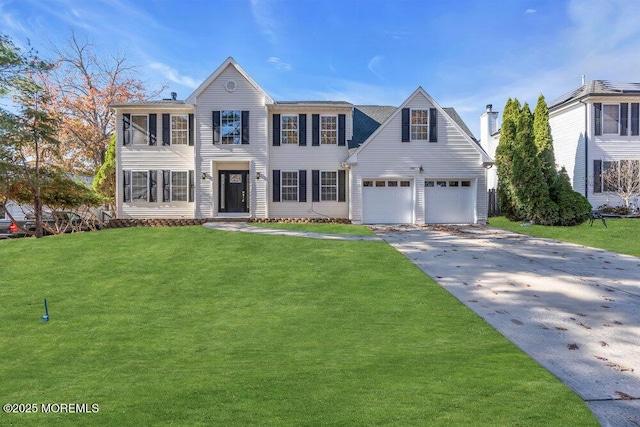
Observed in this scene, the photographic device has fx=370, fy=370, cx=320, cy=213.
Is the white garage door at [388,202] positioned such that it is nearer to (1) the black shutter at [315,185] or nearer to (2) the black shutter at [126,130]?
(1) the black shutter at [315,185]

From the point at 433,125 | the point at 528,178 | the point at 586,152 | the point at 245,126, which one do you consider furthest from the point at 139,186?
the point at 586,152

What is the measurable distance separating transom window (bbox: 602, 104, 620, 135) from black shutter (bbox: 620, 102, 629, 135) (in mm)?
198

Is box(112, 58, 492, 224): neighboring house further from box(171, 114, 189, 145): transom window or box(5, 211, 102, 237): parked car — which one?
box(5, 211, 102, 237): parked car

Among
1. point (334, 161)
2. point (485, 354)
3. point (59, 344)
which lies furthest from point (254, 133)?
point (485, 354)

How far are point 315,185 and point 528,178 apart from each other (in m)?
10.7

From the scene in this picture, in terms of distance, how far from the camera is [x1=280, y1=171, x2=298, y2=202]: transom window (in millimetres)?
19844

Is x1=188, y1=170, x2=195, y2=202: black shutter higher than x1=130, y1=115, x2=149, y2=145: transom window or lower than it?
lower

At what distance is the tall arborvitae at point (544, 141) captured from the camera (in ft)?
61.8

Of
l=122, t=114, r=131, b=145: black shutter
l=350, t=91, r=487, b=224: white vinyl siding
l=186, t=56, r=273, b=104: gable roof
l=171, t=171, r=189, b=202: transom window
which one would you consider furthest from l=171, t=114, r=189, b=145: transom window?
l=350, t=91, r=487, b=224: white vinyl siding

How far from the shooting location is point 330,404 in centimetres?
323

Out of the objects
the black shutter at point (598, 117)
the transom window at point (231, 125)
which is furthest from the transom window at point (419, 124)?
the black shutter at point (598, 117)

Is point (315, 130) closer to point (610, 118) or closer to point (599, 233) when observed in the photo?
point (599, 233)

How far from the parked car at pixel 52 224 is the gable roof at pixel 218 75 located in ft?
26.0

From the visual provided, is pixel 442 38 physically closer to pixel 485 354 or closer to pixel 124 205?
pixel 485 354
